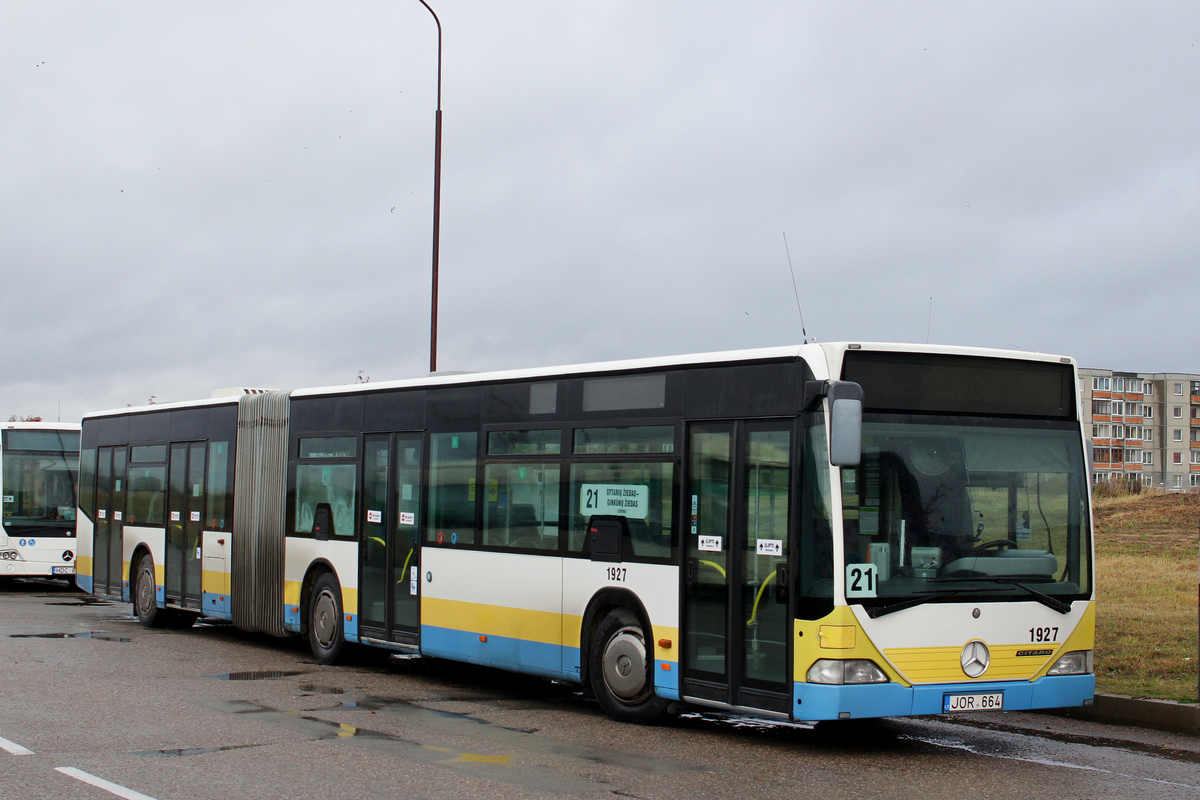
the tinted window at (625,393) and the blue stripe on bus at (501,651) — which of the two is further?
the blue stripe on bus at (501,651)

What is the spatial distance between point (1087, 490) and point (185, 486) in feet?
42.0

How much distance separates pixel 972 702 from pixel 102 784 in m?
5.72

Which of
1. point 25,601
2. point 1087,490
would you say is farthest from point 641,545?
point 25,601

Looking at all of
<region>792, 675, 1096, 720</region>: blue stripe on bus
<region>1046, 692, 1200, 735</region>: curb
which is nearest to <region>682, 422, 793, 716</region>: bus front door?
<region>792, 675, 1096, 720</region>: blue stripe on bus

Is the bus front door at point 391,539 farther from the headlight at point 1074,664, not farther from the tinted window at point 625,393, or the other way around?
the headlight at point 1074,664

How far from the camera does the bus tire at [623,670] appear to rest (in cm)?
1040

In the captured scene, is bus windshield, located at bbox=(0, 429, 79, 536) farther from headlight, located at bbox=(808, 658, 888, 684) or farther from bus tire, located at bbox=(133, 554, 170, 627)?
headlight, located at bbox=(808, 658, 888, 684)

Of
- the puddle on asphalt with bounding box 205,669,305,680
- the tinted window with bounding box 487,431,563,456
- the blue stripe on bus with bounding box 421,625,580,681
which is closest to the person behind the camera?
the blue stripe on bus with bounding box 421,625,580,681

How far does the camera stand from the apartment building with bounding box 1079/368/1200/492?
12488cm

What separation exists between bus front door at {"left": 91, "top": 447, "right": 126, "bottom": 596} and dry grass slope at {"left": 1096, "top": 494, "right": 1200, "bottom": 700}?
14.2 metres

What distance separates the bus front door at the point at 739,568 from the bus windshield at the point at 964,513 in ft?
1.93

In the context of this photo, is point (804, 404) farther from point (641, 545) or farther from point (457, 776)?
point (457, 776)

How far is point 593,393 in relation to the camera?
11.3 m

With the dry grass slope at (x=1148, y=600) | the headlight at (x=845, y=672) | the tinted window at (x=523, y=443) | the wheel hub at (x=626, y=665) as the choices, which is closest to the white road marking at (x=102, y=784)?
the wheel hub at (x=626, y=665)
